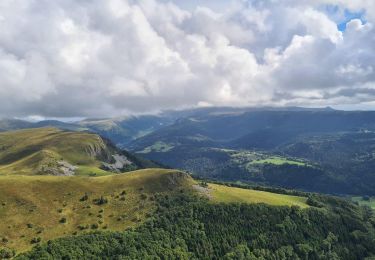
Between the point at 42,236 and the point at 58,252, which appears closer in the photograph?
the point at 58,252

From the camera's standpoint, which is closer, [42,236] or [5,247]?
[5,247]

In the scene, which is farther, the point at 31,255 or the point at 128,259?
the point at 128,259

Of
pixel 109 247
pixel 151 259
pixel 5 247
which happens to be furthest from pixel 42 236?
pixel 151 259

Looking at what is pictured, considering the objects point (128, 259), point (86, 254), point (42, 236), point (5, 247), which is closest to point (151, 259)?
point (128, 259)

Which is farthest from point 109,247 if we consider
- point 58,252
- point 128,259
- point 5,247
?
point 5,247

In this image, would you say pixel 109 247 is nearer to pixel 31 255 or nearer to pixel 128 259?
pixel 128 259

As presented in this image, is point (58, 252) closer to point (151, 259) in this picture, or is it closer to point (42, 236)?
point (42, 236)
